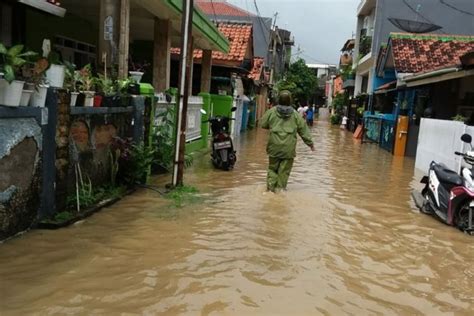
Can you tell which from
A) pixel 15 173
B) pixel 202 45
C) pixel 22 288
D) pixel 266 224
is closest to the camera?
pixel 22 288

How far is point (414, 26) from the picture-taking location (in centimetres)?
2555

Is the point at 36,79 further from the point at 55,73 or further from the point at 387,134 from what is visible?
the point at 387,134

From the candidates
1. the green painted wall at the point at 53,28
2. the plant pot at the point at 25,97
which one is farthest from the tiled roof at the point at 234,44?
the plant pot at the point at 25,97

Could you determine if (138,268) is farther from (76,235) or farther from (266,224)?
(266,224)

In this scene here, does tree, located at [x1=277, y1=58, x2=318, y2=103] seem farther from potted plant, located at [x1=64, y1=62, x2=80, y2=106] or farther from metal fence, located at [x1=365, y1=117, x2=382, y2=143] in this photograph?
potted plant, located at [x1=64, y1=62, x2=80, y2=106]

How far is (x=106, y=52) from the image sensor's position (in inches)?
309

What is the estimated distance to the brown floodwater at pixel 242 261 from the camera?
3.66m

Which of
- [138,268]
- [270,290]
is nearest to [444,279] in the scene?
[270,290]

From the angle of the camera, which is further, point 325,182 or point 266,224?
point 325,182

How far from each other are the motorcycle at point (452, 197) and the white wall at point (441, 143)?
2618mm

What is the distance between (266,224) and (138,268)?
2.18 meters

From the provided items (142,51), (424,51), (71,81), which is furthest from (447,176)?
(424,51)

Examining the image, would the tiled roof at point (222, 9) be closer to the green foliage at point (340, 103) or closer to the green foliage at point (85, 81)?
the green foliage at point (340, 103)

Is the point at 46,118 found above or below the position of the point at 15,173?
above
